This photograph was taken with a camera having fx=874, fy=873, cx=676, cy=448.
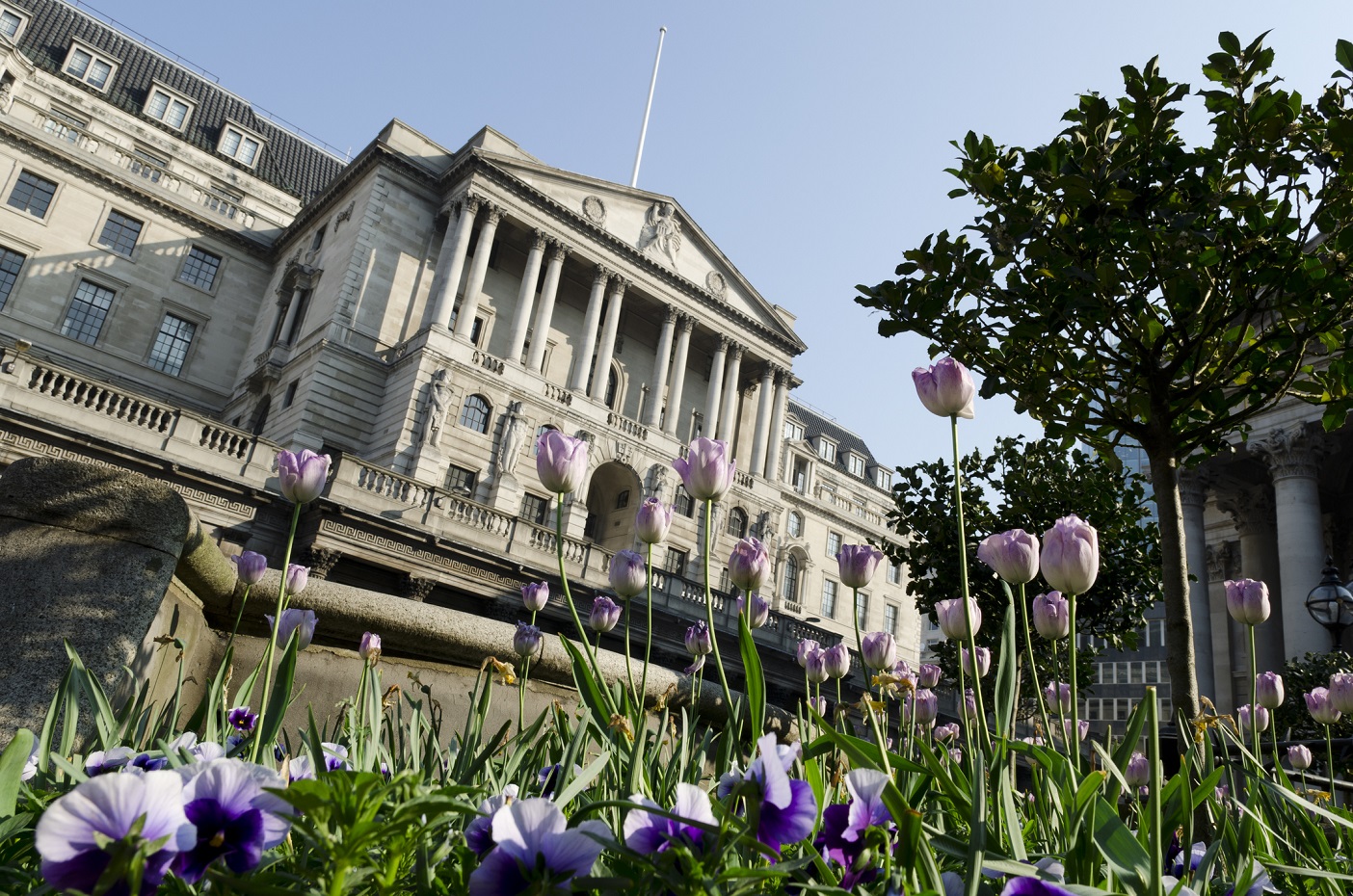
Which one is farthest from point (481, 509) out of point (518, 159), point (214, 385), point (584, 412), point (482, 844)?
point (482, 844)

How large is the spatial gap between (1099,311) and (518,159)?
119ft

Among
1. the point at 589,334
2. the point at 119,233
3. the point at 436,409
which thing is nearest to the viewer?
the point at 436,409

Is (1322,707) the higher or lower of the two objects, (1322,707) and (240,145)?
the lower

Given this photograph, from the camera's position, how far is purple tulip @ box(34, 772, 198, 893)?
92 cm

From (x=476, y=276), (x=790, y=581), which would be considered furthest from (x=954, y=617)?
(x=790, y=581)

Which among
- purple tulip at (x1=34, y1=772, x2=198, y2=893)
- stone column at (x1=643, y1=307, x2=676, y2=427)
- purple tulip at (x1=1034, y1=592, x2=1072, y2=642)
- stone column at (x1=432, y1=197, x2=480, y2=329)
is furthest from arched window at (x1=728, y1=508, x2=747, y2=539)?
purple tulip at (x1=34, y1=772, x2=198, y2=893)

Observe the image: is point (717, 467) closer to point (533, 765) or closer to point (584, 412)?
point (533, 765)

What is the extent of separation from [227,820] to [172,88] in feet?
188

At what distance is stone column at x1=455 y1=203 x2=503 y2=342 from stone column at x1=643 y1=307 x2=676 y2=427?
9007 millimetres

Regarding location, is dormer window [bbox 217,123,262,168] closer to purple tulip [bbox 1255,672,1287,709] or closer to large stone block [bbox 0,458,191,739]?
large stone block [bbox 0,458,191,739]

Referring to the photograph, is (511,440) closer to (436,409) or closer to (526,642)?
(436,409)

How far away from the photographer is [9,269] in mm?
35594

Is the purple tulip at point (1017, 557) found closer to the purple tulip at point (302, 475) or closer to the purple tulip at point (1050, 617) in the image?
the purple tulip at point (1050, 617)

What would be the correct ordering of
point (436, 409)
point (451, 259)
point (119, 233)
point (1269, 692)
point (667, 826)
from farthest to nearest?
1. point (119, 233)
2. point (451, 259)
3. point (436, 409)
4. point (1269, 692)
5. point (667, 826)
